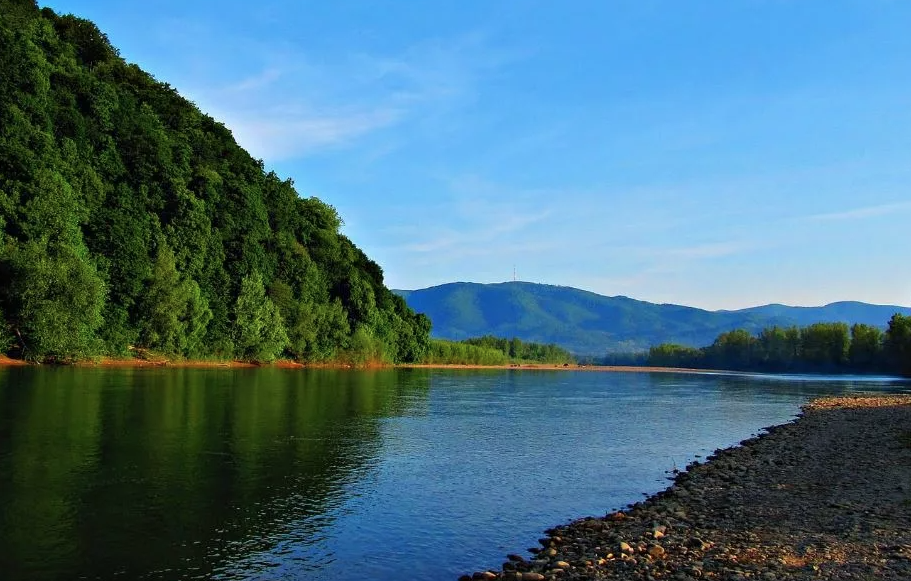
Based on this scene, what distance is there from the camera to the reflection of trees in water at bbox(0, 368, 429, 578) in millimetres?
14883

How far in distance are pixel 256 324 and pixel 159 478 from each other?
9788 cm

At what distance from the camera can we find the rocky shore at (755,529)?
13.7 m

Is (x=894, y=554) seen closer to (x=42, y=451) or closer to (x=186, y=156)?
(x=42, y=451)

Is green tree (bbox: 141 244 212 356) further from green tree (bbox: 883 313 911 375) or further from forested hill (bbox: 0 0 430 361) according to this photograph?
green tree (bbox: 883 313 911 375)

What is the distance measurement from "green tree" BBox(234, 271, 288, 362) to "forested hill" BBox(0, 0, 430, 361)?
280mm

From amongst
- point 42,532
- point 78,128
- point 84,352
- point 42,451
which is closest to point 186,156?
point 78,128

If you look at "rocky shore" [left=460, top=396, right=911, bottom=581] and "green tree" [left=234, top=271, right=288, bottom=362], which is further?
"green tree" [left=234, top=271, right=288, bottom=362]

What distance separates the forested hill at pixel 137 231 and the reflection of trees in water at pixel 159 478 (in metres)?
38.0

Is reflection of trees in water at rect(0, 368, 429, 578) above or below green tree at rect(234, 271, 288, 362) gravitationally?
below

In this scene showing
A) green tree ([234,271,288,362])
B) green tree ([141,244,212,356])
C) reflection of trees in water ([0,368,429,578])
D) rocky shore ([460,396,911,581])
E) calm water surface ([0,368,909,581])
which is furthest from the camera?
green tree ([234,271,288,362])

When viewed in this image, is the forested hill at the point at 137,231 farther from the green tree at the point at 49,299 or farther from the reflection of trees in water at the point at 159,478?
the reflection of trees in water at the point at 159,478

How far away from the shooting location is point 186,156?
387 feet

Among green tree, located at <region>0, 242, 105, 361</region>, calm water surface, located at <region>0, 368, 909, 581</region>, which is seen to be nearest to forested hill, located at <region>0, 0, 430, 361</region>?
green tree, located at <region>0, 242, 105, 361</region>

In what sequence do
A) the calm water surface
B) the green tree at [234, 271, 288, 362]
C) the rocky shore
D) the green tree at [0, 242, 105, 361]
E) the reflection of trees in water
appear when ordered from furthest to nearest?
the green tree at [234, 271, 288, 362]
the green tree at [0, 242, 105, 361]
the calm water surface
the reflection of trees in water
the rocky shore
